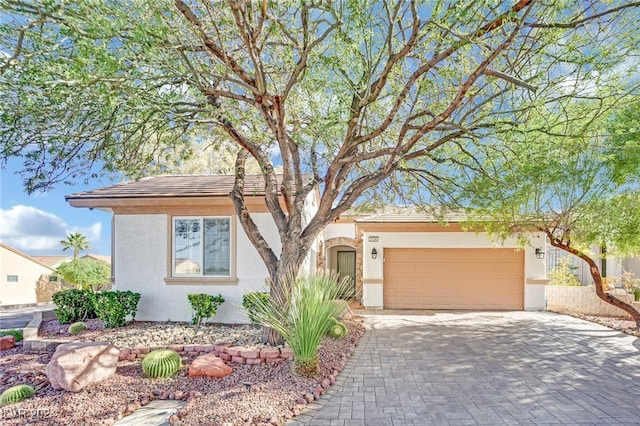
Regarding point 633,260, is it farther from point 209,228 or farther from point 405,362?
point 209,228

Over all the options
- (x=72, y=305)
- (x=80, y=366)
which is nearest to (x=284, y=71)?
(x=80, y=366)

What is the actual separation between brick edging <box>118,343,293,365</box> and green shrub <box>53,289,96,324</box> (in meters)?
3.63

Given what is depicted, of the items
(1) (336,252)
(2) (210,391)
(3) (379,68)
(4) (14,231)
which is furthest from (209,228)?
(1) (336,252)

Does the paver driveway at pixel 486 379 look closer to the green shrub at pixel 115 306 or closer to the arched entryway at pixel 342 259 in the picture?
the green shrub at pixel 115 306

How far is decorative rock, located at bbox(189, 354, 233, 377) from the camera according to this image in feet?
19.9

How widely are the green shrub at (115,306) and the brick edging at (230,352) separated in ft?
8.15

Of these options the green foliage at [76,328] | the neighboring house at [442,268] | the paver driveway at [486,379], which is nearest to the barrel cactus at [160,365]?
the paver driveway at [486,379]

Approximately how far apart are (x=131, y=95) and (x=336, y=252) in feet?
50.1

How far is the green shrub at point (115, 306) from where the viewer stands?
30.7 ft

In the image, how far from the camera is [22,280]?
85.6 ft

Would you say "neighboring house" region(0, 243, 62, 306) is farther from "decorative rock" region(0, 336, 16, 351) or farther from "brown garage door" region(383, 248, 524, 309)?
"brown garage door" region(383, 248, 524, 309)

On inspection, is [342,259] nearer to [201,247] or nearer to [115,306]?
[201,247]

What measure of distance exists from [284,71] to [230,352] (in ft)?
18.9

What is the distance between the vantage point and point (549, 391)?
217 inches
